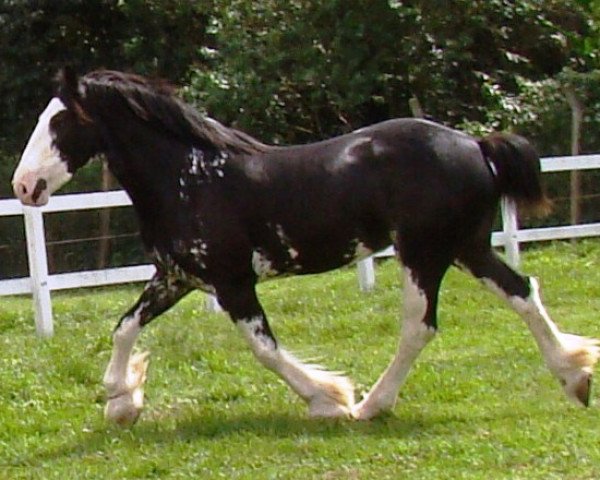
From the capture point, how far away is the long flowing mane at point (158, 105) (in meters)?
7.05

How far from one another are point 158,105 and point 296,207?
0.95m

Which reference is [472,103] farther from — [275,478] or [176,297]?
[275,478]

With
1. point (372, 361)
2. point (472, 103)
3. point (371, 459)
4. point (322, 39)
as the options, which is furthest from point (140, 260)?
point (371, 459)

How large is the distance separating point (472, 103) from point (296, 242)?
1140cm

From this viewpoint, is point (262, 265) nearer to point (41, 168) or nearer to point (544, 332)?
point (41, 168)

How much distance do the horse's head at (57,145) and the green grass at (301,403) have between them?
1316 mm

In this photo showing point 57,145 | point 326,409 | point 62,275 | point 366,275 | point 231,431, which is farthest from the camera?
point 366,275

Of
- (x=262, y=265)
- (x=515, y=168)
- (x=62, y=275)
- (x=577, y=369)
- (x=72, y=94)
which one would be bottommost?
(x=62, y=275)

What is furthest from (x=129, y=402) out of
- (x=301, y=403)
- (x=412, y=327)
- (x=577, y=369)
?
(x=577, y=369)

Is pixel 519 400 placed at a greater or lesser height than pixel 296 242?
lesser

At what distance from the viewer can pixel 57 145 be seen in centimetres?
697

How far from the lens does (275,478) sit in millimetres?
5746

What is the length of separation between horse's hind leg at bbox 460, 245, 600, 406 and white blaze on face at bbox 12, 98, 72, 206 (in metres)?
2.20

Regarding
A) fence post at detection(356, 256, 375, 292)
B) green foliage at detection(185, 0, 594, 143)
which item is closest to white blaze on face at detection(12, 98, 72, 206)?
fence post at detection(356, 256, 375, 292)
